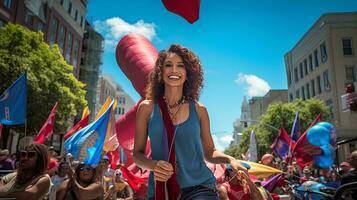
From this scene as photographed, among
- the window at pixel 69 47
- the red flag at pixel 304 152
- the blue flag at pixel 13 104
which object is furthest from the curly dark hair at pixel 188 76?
the window at pixel 69 47

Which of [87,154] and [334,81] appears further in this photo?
[334,81]

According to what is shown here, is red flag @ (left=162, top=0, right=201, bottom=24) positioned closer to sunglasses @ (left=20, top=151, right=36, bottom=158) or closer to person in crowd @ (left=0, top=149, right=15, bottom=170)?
sunglasses @ (left=20, top=151, right=36, bottom=158)

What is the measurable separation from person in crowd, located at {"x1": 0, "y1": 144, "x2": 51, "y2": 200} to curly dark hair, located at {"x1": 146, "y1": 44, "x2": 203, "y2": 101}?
2.04 metres

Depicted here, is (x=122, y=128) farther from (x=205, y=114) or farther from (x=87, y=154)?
(x=205, y=114)

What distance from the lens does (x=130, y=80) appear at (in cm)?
838

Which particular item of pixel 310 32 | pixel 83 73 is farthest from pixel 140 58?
pixel 83 73

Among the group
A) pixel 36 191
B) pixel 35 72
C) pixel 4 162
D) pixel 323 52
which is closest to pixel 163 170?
pixel 36 191

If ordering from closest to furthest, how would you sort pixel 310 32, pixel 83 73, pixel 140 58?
pixel 140 58, pixel 310 32, pixel 83 73

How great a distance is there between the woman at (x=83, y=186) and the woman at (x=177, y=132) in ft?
9.01

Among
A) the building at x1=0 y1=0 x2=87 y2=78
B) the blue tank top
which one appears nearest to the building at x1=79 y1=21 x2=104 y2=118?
the building at x1=0 y1=0 x2=87 y2=78

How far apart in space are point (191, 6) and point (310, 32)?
3815 cm

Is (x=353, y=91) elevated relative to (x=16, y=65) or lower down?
lower down

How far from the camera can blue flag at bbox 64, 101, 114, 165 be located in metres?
7.19

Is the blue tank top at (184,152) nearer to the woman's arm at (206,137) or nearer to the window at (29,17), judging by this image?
the woman's arm at (206,137)
